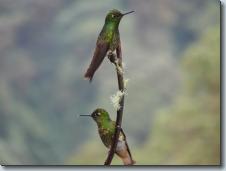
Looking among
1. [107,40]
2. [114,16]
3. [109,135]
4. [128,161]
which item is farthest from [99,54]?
[128,161]

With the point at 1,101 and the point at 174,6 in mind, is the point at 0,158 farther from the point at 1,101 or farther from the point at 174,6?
the point at 174,6

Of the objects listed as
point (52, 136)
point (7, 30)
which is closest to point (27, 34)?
point (7, 30)

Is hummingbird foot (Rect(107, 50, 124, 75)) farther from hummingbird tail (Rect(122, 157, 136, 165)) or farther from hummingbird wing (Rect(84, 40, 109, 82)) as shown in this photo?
hummingbird tail (Rect(122, 157, 136, 165))

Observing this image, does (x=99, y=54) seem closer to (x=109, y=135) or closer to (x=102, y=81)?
(x=102, y=81)

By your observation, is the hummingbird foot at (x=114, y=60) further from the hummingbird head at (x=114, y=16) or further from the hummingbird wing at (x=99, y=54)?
the hummingbird head at (x=114, y=16)

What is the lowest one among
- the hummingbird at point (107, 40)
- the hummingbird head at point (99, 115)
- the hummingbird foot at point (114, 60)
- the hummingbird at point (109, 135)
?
the hummingbird at point (109, 135)

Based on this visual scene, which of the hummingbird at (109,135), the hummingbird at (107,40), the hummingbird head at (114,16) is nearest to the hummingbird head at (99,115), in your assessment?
the hummingbird at (109,135)
